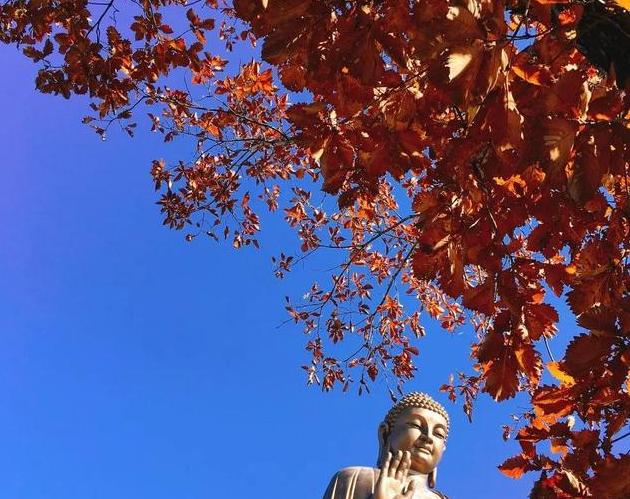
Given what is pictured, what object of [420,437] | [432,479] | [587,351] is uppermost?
[420,437]

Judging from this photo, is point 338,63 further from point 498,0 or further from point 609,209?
point 609,209

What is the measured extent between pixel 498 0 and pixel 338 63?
1.97 feet

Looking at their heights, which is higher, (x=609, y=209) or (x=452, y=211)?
(x=609, y=209)

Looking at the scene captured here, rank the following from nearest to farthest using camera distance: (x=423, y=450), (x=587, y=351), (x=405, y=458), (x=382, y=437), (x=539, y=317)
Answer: (x=587, y=351)
(x=539, y=317)
(x=405, y=458)
(x=423, y=450)
(x=382, y=437)

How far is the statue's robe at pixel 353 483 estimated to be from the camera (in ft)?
13.7

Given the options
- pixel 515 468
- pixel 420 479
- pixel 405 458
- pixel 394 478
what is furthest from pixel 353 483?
pixel 515 468

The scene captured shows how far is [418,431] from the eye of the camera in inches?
182

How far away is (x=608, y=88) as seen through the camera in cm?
215

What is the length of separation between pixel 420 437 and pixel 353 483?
72cm

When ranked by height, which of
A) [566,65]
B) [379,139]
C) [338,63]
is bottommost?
[338,63]

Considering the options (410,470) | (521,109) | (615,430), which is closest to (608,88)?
(521,109)

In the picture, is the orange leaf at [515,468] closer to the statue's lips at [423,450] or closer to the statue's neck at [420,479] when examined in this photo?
the statue's neck at [420,479]

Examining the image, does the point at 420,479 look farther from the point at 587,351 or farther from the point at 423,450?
the point at 587,351

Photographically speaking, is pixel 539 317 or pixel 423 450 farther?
pixel 423 450
